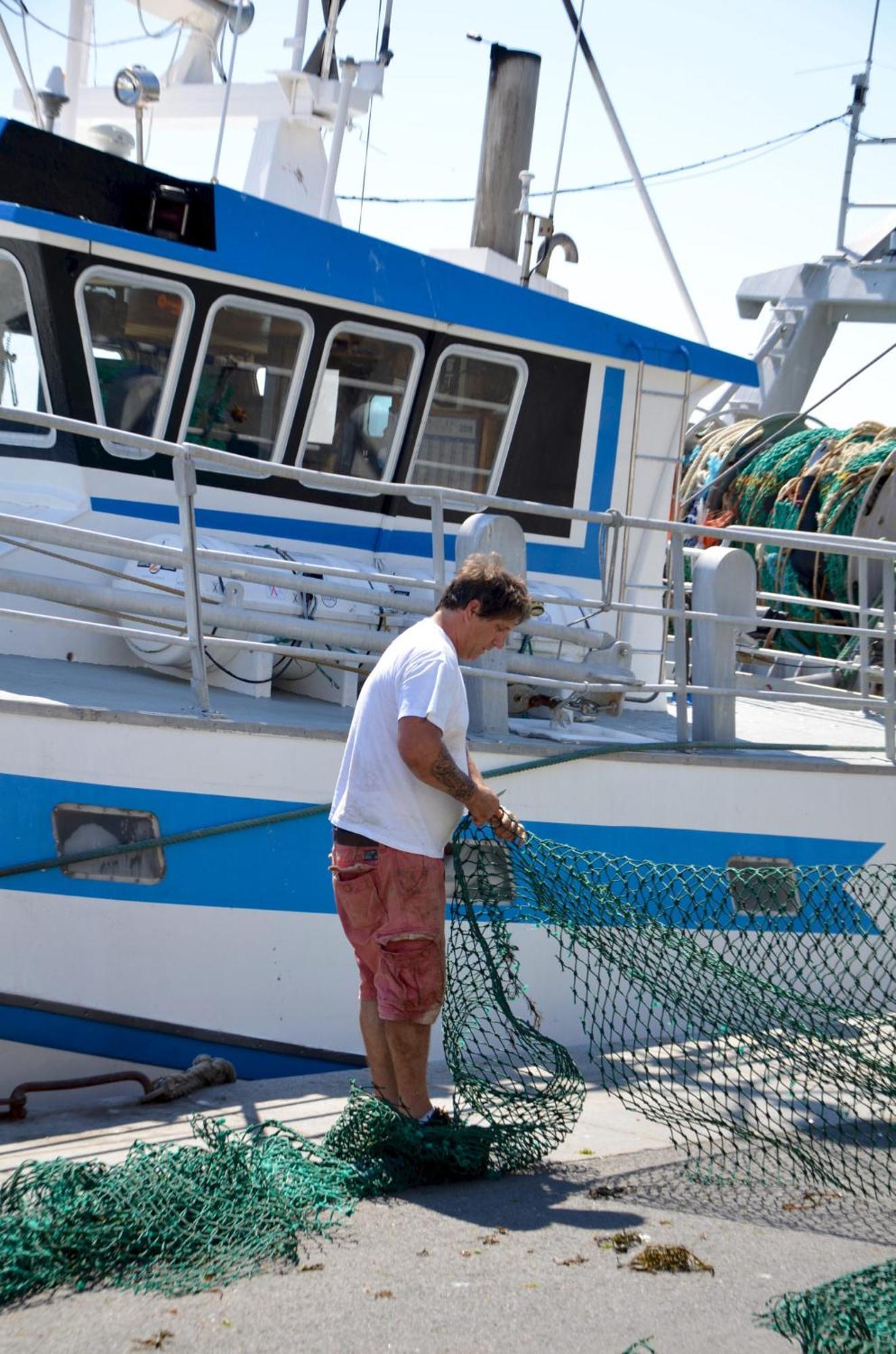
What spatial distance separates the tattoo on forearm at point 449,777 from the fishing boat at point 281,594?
1651mm

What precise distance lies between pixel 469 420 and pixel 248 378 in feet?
4.06

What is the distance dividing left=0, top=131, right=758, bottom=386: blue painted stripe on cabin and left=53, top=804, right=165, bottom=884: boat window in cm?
268

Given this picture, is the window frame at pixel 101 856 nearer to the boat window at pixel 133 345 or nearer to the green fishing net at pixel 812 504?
the boat window at pixel 133 345

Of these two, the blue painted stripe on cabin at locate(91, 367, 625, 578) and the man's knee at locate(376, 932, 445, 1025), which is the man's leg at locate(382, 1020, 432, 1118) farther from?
the blue painted stripe on cabin at locate(91, 367, 625, 578)

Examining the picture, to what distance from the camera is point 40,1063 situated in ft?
17.1

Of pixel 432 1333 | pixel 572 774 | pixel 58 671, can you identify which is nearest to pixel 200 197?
pixel 58 671

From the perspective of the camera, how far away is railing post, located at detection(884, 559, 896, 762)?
6.53 m

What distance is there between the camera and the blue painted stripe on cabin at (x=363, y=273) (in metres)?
6.46

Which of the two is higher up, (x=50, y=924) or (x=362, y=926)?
(x=362, y=926)

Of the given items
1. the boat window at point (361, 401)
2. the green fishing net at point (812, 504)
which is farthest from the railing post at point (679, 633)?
the green fishing net at point (812, 504)

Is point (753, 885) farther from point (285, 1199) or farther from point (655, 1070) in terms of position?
point (285, 1199)

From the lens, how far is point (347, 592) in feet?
18.7

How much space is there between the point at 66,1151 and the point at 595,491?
475 centimetres

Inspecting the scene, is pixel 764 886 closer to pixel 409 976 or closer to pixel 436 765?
pixel 409 976
